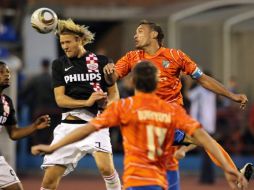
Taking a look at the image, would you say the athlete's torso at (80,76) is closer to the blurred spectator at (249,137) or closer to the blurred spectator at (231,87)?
the blurred spectator at (249,137)

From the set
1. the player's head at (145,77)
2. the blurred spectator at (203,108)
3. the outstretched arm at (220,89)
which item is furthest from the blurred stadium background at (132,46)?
the player's head at (145,77)

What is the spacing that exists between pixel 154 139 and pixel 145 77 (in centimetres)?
55

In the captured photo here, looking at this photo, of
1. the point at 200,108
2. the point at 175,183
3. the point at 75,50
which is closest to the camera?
the point at 175,183

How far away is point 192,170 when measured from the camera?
21953 millimetres

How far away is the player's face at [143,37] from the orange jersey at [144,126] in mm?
2843

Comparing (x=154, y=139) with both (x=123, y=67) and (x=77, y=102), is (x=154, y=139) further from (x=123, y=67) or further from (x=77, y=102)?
(x=123, y=67)

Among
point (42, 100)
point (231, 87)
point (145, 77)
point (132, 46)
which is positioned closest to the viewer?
point (145, 77)

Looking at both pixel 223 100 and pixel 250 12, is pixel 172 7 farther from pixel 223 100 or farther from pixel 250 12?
pixel 223 100

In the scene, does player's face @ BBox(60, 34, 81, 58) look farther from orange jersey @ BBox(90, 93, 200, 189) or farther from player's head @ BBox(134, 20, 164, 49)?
orange jersey @ BBox(90, 93, 200, 189)

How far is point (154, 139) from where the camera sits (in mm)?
9219

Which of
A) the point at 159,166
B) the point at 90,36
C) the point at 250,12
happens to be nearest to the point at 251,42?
the point at 250,12

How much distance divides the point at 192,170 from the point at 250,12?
4469 millimetres

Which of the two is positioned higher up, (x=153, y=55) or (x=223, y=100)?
(x=153, y=55)

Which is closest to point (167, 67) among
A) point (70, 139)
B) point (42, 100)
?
point (70, 139)
